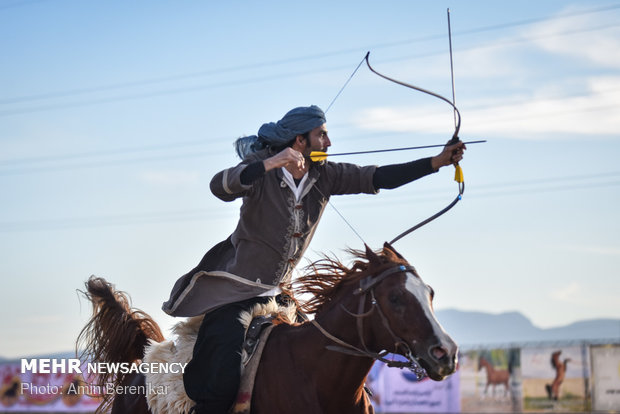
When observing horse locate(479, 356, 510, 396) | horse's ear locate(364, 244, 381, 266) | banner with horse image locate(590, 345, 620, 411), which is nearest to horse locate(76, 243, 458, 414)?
horse's ear locate(364, 244, 381, 266)

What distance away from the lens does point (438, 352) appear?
5609 millimetres

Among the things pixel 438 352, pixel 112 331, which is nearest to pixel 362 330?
pixel 438 352

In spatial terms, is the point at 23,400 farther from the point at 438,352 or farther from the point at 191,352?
the point at 438,352

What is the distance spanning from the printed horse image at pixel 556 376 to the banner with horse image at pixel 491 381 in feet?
2.30

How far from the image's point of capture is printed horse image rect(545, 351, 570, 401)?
20797 millimetres

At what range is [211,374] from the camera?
659 cm

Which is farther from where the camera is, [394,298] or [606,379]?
[606,379]

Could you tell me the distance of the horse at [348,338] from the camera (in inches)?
227

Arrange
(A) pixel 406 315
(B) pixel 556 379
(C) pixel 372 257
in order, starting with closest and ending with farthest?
1. (A) pixel 406 315
2. (C) pixel 372 257
3. (B) pixel 556 379

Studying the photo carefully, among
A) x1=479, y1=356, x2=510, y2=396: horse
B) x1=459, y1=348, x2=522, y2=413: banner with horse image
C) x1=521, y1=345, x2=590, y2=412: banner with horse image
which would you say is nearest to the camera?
x1=521, y1=345, x2=590, y2=412: banner with horse image

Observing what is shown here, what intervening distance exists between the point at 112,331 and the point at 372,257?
3.19 meters

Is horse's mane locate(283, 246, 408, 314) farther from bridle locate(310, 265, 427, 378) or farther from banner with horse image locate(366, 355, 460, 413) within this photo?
banner with horse image locate(366, 355, 460, 413)

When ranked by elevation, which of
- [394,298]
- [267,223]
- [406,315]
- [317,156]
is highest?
[317,156]

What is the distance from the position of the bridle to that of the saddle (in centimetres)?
57
